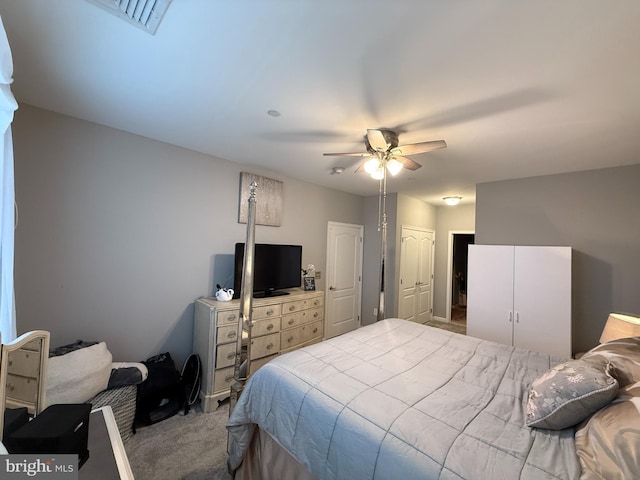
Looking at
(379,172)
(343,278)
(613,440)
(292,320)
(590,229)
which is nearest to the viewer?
(613,440)

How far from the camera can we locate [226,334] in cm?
246

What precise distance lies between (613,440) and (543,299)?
253cm

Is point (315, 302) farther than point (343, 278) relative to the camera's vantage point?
No

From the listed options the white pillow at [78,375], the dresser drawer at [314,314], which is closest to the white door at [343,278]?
the dresser drawer at [314,314]

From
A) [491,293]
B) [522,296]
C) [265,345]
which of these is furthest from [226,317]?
[522,296]

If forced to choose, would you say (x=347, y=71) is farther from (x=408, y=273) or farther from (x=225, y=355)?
(x=408, y=273)

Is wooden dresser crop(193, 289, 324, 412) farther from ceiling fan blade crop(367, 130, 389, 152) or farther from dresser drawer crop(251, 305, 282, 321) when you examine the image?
ceiling fan blade crop(367, 130, 389, 152)

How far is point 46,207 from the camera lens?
2.00 metres

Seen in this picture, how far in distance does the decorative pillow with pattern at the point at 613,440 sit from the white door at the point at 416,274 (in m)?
3.62

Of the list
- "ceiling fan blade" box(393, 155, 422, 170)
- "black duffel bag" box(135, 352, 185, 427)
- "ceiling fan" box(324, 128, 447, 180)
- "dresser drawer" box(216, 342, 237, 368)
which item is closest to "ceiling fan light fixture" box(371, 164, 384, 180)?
"ceiling fan" box(324, 128, 447, 180)

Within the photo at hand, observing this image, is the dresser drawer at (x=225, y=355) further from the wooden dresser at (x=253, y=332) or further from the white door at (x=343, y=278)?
the white door at (x=343, y=278)

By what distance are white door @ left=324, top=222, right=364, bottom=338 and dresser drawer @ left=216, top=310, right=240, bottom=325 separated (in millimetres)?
1967

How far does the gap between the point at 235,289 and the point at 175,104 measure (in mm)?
1887

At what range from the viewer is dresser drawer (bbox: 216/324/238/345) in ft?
7.97
